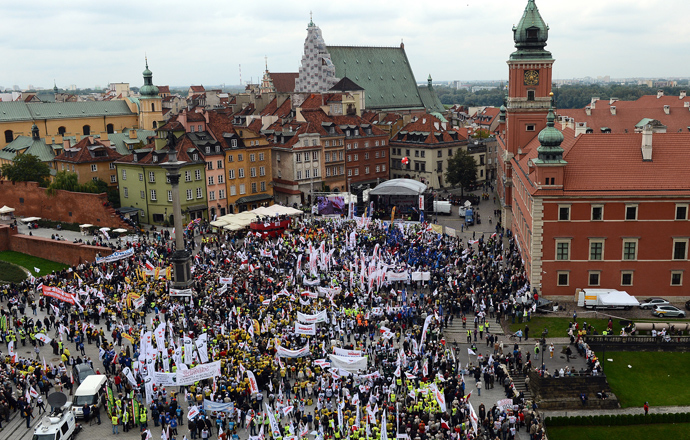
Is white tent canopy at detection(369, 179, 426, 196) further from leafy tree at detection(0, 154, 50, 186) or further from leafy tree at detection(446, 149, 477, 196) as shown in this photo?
leafy tree at detection(0, 154, 50, 186)

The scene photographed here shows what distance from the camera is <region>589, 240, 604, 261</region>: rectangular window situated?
47906 mm

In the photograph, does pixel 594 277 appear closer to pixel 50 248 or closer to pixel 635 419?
pixel 635 419

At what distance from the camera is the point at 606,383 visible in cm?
3609

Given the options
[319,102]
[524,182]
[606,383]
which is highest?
[319,102]

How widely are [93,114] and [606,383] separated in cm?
9679

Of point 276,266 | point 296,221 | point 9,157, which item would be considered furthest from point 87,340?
point 9,157

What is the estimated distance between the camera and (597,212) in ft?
156

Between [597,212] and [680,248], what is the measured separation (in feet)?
20.7

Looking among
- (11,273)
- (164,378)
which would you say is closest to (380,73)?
(11,273)

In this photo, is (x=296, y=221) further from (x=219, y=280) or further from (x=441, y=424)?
(x=441, y=424)

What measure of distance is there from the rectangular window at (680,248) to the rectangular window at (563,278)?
747cm

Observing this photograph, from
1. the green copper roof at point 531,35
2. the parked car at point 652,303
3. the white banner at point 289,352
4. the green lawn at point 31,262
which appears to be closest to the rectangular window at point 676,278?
the parked car at point 652,303

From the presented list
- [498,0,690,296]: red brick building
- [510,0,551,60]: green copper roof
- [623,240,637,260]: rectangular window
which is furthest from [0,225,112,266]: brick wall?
[623,240,637,260]: rectangular window

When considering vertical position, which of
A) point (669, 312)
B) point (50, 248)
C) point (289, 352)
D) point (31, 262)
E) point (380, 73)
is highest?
point (380, 73)
